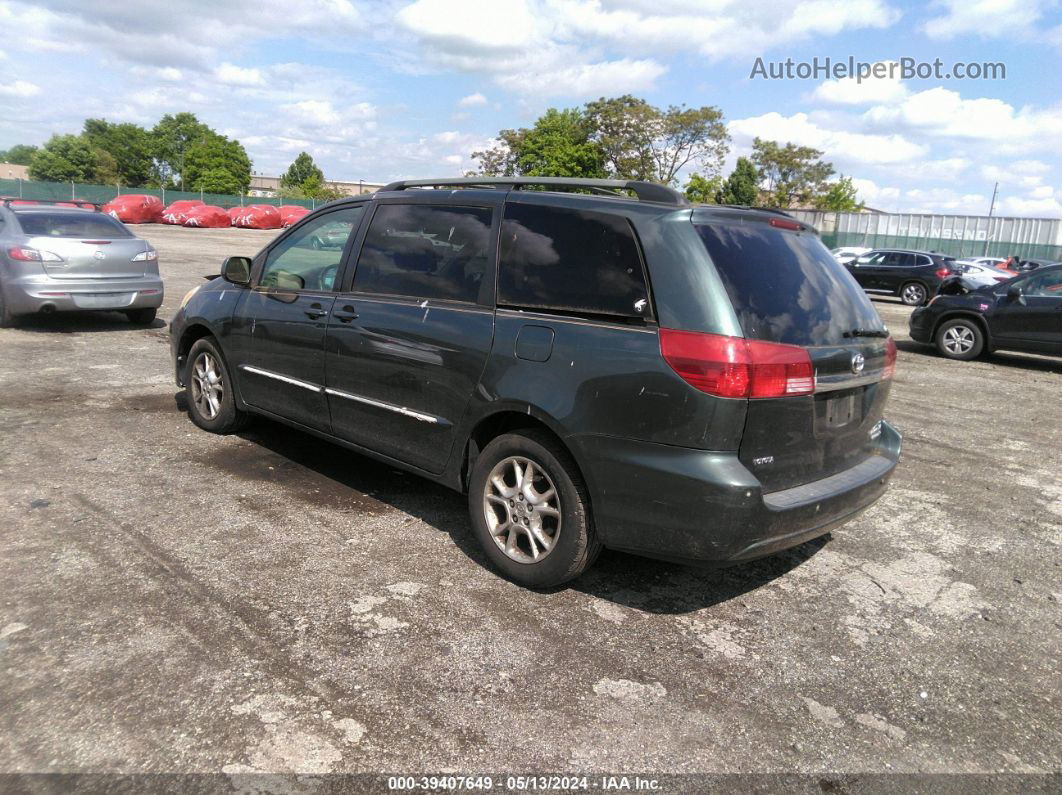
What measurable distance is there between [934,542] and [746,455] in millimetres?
2164

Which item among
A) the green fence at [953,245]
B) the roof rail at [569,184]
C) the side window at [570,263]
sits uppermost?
the green fence at [953,245]

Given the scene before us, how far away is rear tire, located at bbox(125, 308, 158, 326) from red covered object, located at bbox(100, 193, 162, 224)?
38.7 meters

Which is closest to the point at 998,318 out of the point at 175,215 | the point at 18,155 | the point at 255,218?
the point at 175,215

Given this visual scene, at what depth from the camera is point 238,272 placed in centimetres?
561

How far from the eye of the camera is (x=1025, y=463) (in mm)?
6453

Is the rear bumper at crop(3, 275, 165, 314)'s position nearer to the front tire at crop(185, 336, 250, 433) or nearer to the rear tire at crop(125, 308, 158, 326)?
the rear tire at crop(125, 308, 158, 326)

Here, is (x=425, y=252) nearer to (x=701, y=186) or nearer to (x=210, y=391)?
(x=210, y=391)

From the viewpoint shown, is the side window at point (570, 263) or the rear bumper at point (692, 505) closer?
the rear bumper at point (692, 505)

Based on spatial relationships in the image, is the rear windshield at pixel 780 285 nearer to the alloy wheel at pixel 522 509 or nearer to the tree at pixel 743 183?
the alloy wheel at pixel 522 509

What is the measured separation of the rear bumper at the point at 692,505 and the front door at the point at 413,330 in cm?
90

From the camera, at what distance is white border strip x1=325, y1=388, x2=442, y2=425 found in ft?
13.6

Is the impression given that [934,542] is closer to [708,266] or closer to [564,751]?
[708,266]

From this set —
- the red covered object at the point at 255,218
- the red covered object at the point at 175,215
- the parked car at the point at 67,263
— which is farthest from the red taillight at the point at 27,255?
the red covered object at the point at 255,218

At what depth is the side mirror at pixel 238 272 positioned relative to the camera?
18.3ft
